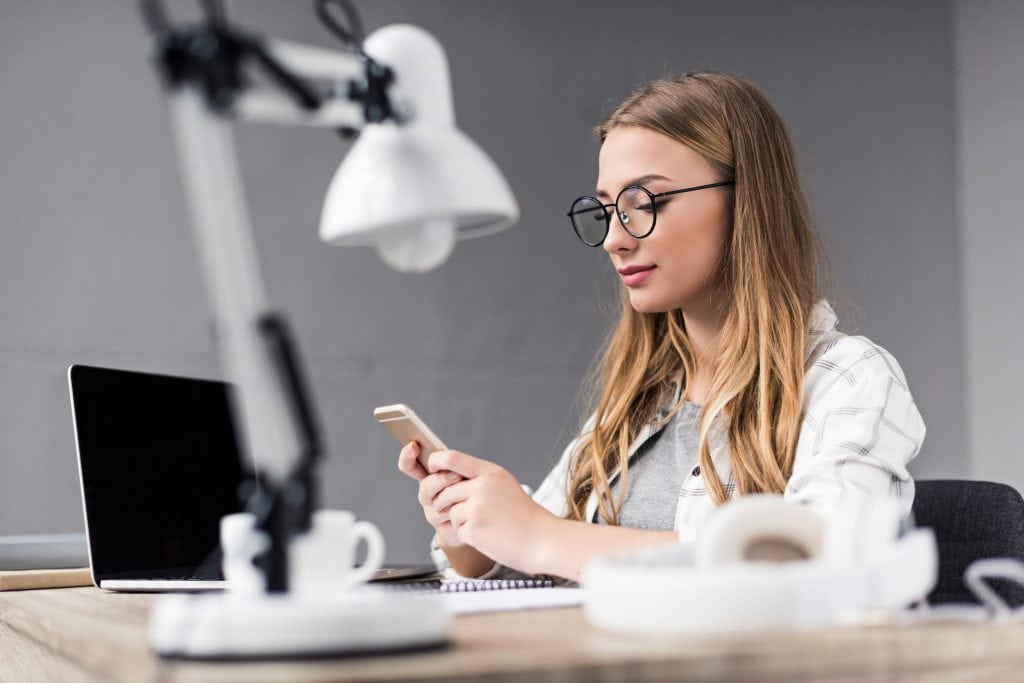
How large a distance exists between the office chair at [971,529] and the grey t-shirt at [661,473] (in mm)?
360

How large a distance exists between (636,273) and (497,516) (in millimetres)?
482

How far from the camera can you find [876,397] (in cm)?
135

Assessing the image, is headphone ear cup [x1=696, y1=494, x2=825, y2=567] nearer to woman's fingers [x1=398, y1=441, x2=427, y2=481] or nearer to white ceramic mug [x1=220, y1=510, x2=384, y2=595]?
white ceramic mug [x1=220, y1=510, x2=384, y2=595]

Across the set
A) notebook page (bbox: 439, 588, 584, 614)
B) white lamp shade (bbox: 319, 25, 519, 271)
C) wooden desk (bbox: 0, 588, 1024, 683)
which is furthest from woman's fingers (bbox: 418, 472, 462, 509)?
white lamp shade (bbox: 319, 25, 519, 271)

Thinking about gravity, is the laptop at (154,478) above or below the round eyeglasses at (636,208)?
below

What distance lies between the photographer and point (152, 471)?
5.15 ft

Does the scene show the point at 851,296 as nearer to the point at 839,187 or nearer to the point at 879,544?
the point at 839,187

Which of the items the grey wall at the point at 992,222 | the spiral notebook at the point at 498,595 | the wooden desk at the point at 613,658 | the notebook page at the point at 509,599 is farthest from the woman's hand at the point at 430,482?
the grey wall at the point at 992,222

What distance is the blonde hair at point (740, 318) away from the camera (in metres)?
1.45

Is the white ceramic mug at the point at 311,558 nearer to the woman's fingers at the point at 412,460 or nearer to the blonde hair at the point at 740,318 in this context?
the woman's fingers at the point at 412,460

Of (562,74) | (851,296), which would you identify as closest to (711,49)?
(562,74)

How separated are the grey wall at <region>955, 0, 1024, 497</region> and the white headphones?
3201 millimetres

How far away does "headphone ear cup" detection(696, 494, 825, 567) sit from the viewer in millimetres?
782

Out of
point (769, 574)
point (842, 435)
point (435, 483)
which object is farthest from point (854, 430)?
point (769, 574)
